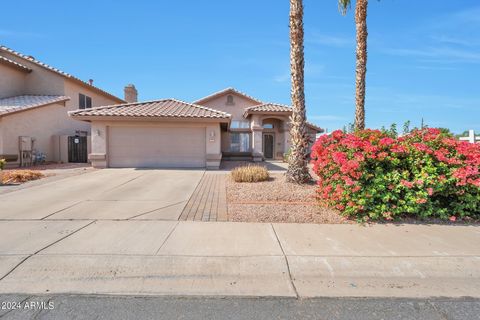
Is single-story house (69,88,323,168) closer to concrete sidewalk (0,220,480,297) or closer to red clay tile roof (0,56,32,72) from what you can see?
red clay tile roof (0,56,32,72)

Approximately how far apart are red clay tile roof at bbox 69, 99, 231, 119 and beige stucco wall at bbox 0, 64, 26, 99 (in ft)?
31.2

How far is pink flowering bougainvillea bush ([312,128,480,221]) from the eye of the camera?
5.42 meters

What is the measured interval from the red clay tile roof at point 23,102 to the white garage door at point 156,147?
5.97m

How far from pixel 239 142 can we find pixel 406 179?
57.8ft

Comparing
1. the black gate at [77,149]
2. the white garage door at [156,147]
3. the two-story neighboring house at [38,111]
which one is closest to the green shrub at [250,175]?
the white garage door at [156,147]

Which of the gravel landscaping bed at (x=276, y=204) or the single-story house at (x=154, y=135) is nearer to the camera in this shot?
the gravel landscaping bed at (x=276, y=204)

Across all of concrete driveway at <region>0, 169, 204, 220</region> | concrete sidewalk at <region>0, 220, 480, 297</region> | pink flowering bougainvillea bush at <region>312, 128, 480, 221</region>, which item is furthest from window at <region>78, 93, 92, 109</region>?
pink flowering bougainvillea bush at <region>312, 128, 480, 221</region>

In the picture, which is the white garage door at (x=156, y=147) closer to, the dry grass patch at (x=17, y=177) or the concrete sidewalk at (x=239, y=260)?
the dry grass patch at (x=17, y=177)

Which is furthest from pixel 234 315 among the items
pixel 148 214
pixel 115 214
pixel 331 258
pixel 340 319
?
pixel 115 214

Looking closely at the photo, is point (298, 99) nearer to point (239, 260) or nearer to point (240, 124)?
point (239, 260)

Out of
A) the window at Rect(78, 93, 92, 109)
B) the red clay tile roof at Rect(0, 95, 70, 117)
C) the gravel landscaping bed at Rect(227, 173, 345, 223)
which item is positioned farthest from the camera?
the window at Rect(78, 93, 92, 109)

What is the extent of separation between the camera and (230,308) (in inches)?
113

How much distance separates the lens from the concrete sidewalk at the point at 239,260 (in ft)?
10.6

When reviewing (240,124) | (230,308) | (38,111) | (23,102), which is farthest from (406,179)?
(23,102)
